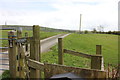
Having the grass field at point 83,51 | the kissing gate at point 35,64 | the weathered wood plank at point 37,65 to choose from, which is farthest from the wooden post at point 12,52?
the grass field at point 83,51

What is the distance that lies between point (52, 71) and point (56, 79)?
0.24 meters

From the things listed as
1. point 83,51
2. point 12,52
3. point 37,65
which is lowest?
point 83,51

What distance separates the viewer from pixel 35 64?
3.08 meters

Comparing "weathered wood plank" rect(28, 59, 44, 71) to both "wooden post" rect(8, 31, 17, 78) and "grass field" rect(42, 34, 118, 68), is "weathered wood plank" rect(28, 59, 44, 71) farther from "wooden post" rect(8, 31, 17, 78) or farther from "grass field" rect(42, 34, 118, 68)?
"grass field" rect(42, 34, 118, 68)

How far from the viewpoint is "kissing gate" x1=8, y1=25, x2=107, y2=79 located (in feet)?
7.45

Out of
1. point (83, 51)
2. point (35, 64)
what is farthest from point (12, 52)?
point (83, 51)

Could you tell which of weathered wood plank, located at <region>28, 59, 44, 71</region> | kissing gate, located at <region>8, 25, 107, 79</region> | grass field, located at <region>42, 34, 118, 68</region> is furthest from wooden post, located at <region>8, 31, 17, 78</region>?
grass field, located at <region>42, 34, 118, 68</region>

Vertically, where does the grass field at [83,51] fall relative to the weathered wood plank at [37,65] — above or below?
below

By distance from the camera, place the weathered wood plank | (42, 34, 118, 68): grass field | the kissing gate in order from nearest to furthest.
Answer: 1. the kissing gate
2. the weathered wood plank
3. (42, 34, 118, 68): grass field

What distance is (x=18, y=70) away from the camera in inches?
156

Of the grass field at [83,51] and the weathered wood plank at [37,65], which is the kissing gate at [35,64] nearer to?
the weathered wood plank at [37,65]

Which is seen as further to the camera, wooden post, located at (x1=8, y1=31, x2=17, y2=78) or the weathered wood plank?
wooden post, located at (x1=8, y1=31, x2=17, y2=78)

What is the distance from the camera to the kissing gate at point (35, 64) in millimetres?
2270

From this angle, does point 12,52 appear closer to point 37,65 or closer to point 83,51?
point 37,65
